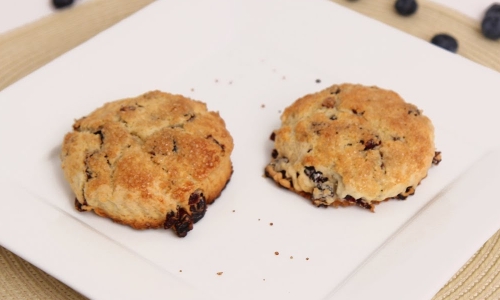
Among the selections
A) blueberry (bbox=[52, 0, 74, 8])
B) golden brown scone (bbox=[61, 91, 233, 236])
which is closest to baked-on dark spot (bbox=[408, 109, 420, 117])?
golden brown scone (bbox=[61, 91, 233, 236])

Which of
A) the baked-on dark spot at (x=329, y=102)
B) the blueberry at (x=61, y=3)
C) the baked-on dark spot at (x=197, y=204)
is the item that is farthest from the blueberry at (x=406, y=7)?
the baked-on dark spot at (x=197, y=204)

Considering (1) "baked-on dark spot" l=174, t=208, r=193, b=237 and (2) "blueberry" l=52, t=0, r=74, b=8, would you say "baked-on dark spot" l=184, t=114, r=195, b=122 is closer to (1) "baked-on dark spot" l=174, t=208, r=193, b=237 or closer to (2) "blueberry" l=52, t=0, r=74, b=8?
(1) "baked-on dark spot" l=174, t=208, r=193, b=237

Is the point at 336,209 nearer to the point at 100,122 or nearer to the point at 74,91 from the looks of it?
the point at 100,122

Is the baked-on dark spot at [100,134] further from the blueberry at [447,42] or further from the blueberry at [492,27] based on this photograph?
the blueberry at [492,27]

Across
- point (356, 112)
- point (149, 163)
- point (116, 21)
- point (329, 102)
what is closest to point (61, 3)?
point (116, 21)

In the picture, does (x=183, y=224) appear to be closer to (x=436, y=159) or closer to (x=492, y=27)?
(x=436, y=159)

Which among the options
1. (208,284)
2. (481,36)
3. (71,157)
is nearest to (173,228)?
(208,284)
